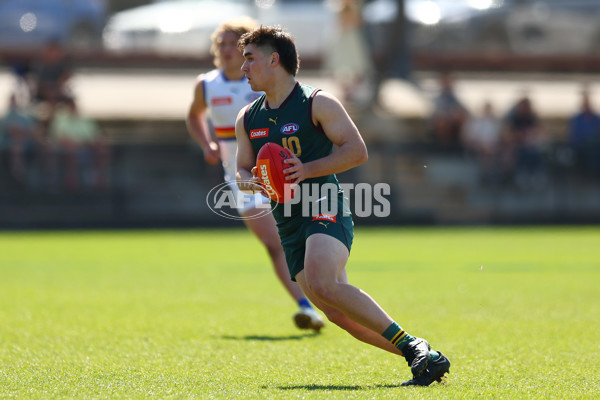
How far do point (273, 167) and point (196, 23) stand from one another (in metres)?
18.4

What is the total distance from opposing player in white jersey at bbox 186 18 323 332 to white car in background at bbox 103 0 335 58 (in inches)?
575

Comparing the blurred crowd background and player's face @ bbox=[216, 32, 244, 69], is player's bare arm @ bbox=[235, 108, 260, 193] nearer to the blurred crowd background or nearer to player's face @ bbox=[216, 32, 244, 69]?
player's face @ bbox=[216, 32, 244, 69]

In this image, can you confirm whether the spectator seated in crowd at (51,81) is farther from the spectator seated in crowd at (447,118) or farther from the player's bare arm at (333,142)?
the player's bare arm at (333,142)

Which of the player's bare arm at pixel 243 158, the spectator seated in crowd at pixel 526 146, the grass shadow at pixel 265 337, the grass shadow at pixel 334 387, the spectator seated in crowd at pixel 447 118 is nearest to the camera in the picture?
the grass shadow at pixel 334 387

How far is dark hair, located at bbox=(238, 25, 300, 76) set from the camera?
523 cm

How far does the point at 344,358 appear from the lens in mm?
5898

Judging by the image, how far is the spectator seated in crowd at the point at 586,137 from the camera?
61.6 ft

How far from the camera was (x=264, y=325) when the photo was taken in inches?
293

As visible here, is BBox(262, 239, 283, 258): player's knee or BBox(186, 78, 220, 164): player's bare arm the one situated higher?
BBox(186, 78, 220, 164): player's bare arm

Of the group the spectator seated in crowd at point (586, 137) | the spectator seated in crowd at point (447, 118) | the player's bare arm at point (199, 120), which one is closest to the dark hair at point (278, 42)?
the player's bare arm at point (199, 120)

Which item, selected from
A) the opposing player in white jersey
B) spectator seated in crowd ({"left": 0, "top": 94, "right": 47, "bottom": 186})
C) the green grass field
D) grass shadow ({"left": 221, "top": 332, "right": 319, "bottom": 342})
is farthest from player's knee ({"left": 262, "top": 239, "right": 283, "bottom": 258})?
spectator seated in crowd ({"left": 0, "top": 94, "right": 47, "bottom": 186})

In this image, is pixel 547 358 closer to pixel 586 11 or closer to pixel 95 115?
pixel 95 115

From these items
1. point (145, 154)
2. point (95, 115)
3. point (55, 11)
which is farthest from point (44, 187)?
point (55, 11)

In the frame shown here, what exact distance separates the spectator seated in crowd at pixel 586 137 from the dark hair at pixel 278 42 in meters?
14.5
